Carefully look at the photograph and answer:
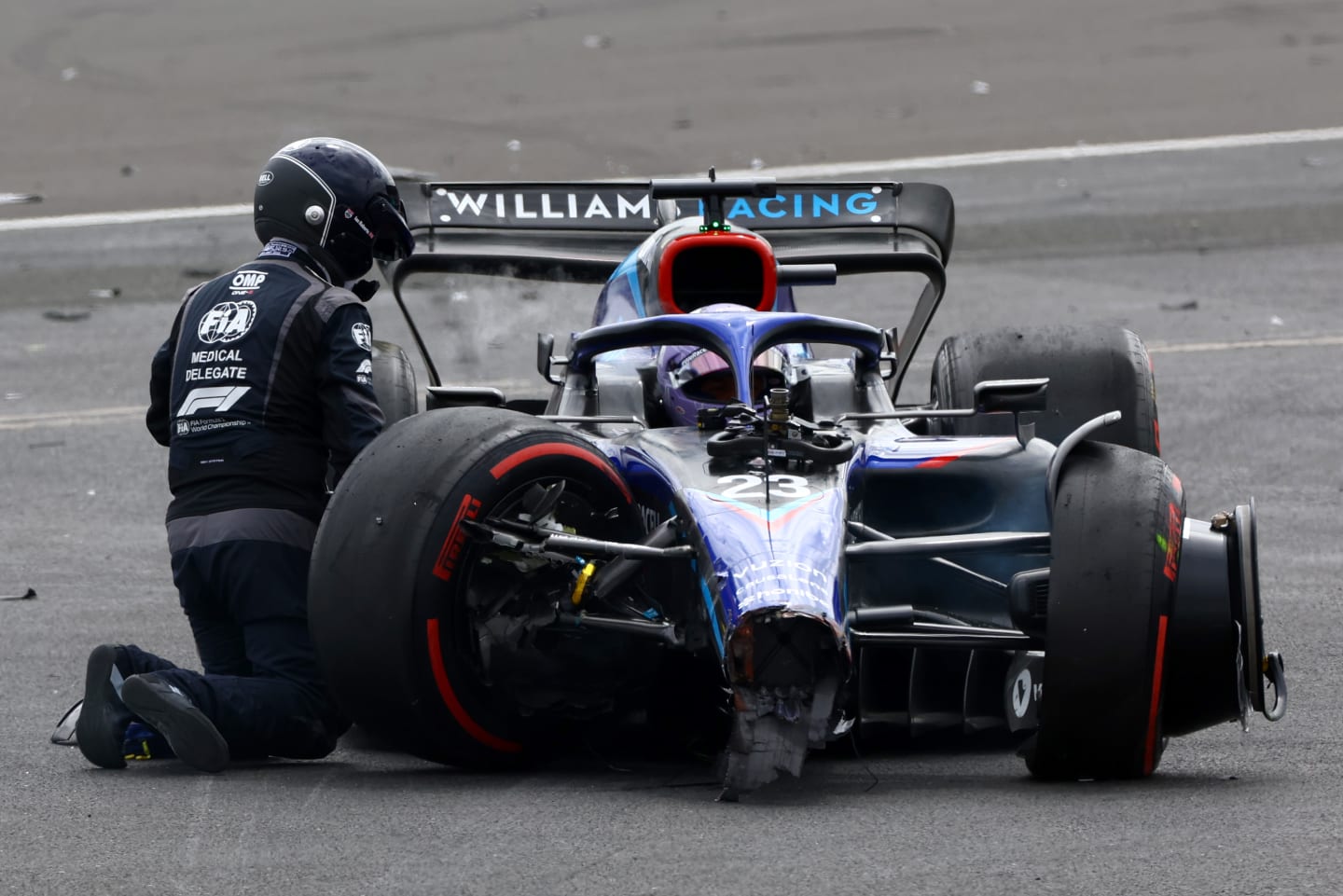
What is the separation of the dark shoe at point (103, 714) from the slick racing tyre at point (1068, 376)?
329 centimetres

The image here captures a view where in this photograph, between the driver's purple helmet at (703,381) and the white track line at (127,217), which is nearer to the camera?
the driver's purple helmet at (703,381)

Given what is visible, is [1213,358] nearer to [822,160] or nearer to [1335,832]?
[822,160]

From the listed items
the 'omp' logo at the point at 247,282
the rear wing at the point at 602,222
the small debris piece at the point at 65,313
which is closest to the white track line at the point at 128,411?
the small debris piece at the point at 65,313

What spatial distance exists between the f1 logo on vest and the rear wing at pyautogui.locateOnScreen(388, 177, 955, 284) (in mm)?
2810

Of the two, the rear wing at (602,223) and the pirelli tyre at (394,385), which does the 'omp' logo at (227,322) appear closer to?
the pirelli tyre at (394,385)

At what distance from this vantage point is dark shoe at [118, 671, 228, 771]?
214 inches

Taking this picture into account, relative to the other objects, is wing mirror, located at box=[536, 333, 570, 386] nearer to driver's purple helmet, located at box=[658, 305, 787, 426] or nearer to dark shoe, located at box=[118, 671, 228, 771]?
driver's purple helmet, located at box=[658, 305, 787, 426]

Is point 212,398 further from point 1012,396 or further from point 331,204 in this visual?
point 1012,396

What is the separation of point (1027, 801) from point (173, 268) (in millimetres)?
11456

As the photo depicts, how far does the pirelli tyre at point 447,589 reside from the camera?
5.30 metres

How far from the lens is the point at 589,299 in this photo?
9.21 meters

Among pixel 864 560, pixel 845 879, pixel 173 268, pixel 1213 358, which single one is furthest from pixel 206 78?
pixel 845 879

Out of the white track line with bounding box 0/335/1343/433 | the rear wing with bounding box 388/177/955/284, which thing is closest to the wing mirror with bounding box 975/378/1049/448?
the rear wing with bounding box 388/177/955/284

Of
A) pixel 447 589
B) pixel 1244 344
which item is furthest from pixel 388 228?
pixel 1244 344
